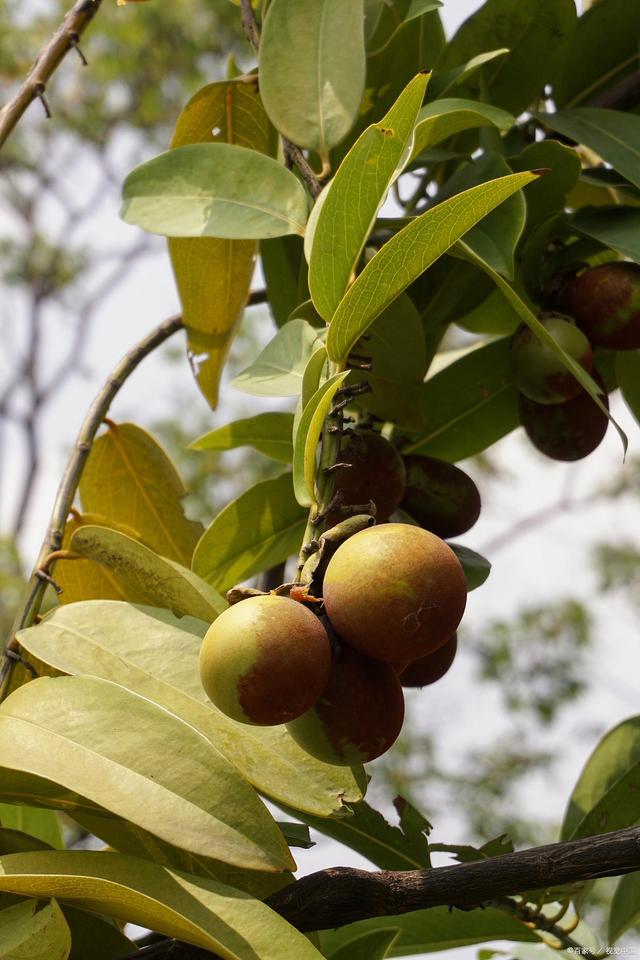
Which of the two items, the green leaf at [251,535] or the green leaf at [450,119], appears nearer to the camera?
the green leaf at [450,119]

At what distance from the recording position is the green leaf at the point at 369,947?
543mm

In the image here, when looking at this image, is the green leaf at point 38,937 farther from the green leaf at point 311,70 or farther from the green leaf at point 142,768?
the green leaf at point 311,70

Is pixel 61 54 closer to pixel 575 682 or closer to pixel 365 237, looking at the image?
pixel 365 237

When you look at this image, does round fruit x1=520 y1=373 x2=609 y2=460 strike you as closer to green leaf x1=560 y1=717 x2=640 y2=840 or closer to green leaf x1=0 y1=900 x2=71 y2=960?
green leaf x1=560 y1=717 x2=640 y2=840

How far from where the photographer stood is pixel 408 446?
78 centimetres

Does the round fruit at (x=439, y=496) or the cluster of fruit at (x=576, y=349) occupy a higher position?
the cluster of fruit at (x=576, y=349)

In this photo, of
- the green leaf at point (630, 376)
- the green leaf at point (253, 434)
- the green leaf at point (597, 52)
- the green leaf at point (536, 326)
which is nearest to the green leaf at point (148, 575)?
the green leaf at point (253, 434)

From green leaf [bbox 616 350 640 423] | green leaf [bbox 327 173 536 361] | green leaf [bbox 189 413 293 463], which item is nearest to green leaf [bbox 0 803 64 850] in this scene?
green leaf [bbox 189 413 293 463]

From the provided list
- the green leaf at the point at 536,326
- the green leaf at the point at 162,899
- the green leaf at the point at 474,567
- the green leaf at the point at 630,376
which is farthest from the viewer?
the green leaf at the point at 630,376

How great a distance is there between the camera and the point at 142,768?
1.51ft

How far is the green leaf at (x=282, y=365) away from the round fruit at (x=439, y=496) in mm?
143

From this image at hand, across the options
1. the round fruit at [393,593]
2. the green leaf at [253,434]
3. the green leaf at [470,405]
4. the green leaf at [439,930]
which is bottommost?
the green leaf at [439,930]

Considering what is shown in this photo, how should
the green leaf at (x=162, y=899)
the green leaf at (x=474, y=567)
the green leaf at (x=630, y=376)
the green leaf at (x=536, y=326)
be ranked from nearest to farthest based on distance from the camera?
the green leaf at (x=162, y=899), the green leaf at (x=536, y=326), the green leaf at (x=474, y=567), the green leaf at (x=630, y=376)

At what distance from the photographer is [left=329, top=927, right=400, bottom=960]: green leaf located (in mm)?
543
